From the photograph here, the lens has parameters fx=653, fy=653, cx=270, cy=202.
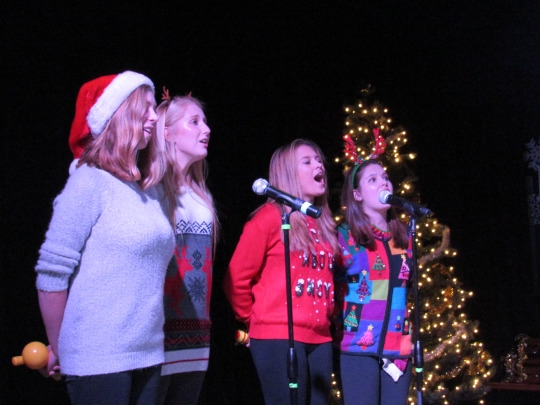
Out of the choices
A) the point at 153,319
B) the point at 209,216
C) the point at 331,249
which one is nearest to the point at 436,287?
the point at 331,249

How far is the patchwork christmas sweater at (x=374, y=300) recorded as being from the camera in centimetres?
293

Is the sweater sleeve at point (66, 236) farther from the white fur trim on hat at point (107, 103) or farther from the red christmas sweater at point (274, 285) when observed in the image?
the red christmas sweater at point (274, 285)

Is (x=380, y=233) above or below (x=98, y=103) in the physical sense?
below

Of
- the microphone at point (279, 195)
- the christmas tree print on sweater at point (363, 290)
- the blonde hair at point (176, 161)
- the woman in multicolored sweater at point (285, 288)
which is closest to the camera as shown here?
the microphone at point (279, 195)

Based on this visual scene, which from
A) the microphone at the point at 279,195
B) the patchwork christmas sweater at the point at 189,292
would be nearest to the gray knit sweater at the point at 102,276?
the patchwork christmas sweater at the point at 189,292

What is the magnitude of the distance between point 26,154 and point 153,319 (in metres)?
1.33

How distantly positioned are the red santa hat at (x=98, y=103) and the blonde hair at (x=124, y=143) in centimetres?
2

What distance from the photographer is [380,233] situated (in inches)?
125

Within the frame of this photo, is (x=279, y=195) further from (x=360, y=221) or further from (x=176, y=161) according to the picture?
(x=360, y=221)

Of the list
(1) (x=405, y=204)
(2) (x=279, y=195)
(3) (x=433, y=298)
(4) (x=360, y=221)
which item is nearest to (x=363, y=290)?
(4) (x=360, y=221)

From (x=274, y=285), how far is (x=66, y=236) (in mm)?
1182

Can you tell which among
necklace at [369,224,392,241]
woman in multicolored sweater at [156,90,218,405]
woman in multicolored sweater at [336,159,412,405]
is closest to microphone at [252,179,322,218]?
woman in multicolored sweater at [156,90,218,405]

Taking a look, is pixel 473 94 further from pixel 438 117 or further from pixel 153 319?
pixel 153 319

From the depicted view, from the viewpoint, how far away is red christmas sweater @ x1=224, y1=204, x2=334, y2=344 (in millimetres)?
2668
